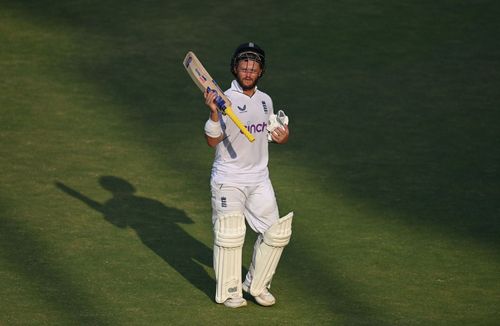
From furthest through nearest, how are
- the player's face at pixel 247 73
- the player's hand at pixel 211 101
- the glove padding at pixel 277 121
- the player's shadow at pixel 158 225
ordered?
the player's shadow at pixel 158 225, the glove padding at pixel 277 121, the player's face at pixel 247 73, the player's hand at pixel 211 101

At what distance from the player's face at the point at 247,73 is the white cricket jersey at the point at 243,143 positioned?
101 mm

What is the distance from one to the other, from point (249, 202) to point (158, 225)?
93.5 inches

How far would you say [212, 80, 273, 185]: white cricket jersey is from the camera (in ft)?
33.3

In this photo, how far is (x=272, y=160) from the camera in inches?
580

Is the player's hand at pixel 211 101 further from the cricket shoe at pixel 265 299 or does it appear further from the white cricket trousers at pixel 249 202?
the cricket shoe at pixel 265 299

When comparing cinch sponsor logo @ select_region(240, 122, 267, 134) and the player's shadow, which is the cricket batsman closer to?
cinch sponsor logo @ select_region(240, 122, 267, 134)

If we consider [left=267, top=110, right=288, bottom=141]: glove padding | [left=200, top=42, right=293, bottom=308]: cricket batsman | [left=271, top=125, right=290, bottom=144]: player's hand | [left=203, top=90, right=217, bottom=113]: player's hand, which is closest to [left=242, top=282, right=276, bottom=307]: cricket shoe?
[left=200, top=42, right=293, bottom=308]: cricket batsman

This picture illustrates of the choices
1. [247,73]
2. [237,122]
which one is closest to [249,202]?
[237,122]

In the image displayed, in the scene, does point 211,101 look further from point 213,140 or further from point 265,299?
point 265,299

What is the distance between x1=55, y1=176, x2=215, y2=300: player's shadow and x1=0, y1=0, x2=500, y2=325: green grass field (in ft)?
0.10

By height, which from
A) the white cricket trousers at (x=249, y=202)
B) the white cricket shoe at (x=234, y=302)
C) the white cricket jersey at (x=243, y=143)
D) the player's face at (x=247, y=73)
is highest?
the player's face at (x=247, y=73)

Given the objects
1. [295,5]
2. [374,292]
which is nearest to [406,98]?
[295,5]

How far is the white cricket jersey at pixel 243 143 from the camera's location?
33.3ft

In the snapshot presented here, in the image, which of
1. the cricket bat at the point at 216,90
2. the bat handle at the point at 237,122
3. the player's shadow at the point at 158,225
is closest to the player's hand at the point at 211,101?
the cricket bat at the point at 216,90
